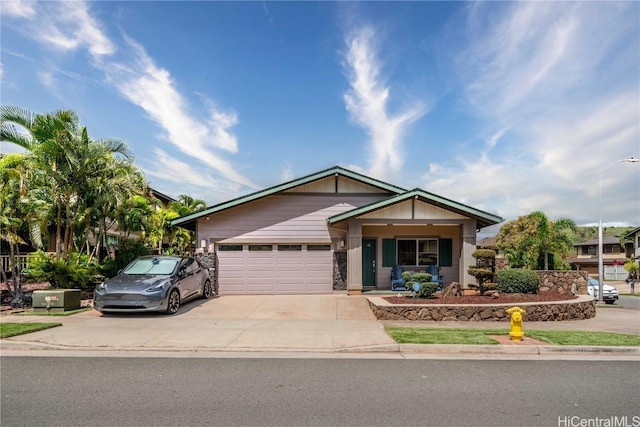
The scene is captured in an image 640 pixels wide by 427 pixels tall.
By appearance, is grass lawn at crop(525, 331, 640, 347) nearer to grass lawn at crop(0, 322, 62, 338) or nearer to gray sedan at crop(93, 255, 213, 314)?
gray sedan at crop(93, 255, 213, 314)

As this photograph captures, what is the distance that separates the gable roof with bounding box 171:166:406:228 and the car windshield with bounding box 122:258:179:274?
10.7 feet

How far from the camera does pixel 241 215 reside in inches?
646

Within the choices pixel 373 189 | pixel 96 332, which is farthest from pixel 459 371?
pixel 373 189

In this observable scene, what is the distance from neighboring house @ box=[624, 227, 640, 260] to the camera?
5141 centimetres

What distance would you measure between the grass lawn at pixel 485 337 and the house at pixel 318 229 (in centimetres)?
635

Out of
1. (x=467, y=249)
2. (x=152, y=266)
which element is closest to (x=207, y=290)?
(x=152, y=266)

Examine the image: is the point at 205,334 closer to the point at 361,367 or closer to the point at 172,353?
the point at 172,353

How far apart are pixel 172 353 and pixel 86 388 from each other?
2020 mm

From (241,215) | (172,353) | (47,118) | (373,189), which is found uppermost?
(47,118)

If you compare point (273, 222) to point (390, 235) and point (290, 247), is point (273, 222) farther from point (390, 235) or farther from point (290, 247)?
point (390, 235)

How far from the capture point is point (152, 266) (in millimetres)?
12508

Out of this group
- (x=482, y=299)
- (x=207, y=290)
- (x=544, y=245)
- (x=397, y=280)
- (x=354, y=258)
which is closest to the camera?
(x=482, y=299)

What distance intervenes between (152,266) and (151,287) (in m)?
1.63

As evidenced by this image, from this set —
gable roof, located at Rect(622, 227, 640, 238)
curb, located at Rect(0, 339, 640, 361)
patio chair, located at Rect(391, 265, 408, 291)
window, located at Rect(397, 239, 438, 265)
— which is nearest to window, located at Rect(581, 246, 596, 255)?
gable roof, located at Rect(622, 227, 640, 238)
